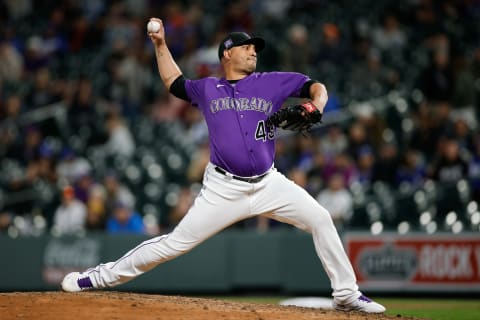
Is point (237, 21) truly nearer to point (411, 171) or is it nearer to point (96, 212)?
point (96, 212)

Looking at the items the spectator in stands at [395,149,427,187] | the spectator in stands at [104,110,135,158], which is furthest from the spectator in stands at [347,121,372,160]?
the spectator in stands at [104,110,135,158]

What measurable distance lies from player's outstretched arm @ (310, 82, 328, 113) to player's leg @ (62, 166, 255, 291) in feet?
2.55

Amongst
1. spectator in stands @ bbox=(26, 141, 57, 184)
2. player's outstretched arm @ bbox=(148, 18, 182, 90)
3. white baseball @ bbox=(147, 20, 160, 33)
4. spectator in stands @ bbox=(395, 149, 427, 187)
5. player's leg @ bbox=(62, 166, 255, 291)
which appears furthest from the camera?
spectator in stands @ bbox=(26, 141, 57, 184)

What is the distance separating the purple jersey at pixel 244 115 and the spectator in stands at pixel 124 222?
5.95m

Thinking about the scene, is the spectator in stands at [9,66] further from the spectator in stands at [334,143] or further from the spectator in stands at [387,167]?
the spectator in stands at [387,167]

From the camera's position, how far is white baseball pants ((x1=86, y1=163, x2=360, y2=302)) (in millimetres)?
6113

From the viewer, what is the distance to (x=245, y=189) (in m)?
6.11

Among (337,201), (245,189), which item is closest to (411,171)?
(337,201)

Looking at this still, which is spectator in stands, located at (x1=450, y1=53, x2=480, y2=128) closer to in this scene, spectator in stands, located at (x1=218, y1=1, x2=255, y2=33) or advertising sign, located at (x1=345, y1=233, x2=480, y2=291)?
advertising sign, located at (x1=345, y1=233, x2=480, y2=291)

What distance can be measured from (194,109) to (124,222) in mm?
2661

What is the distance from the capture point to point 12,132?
47.1 feet

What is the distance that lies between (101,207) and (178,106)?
106 inches

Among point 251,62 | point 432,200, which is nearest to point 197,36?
point 432,200

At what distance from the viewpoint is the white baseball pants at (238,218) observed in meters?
6.11
